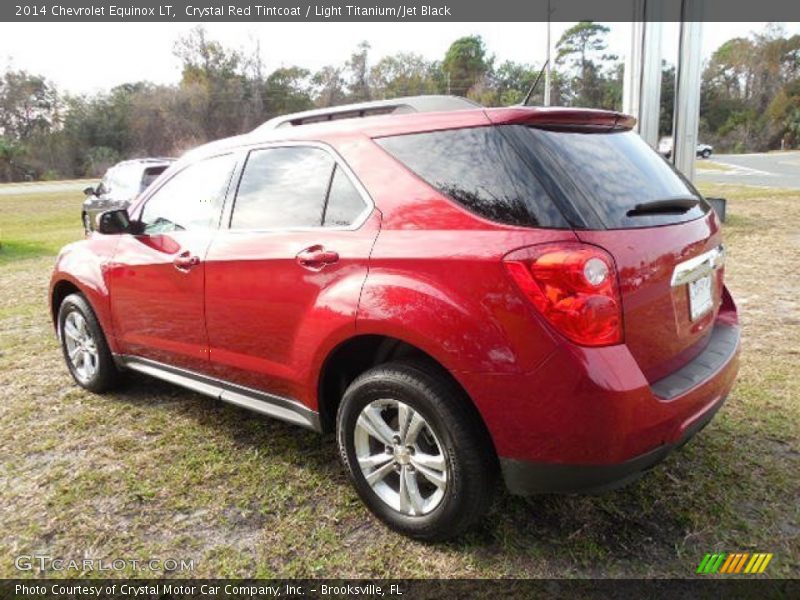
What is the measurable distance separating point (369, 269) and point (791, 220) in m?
11.2

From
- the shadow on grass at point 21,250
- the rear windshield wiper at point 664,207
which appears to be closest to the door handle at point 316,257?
the rear windshield wiper at point 664,207

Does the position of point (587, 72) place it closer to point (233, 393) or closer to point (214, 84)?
point (214, 84)

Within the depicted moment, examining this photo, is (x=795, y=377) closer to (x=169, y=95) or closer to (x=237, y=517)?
(x=237, y=517)

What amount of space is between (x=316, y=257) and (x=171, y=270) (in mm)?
1142

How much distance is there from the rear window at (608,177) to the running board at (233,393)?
1481mm

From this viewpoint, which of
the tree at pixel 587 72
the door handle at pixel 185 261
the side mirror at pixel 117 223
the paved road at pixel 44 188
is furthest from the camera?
the tree at pixel 587 72

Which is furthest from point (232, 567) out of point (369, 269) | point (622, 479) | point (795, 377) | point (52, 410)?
point (795, 377)

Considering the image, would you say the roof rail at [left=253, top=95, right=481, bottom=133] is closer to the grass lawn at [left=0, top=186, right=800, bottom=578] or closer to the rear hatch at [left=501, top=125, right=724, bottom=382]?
the rear hatch at [left=501, top=125, right=724, bottom=382]

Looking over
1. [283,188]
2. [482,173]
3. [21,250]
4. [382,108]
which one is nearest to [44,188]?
[21,250]

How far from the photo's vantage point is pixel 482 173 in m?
2.21

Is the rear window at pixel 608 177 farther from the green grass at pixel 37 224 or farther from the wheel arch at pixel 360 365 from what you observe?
the green grass at pixel 37 224

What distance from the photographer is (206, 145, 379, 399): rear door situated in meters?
2.49

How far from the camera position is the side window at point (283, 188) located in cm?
272

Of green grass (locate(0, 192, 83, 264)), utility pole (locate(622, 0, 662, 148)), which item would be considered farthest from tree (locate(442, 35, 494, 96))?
utility pole (locate(622, 0, 662, 148))
